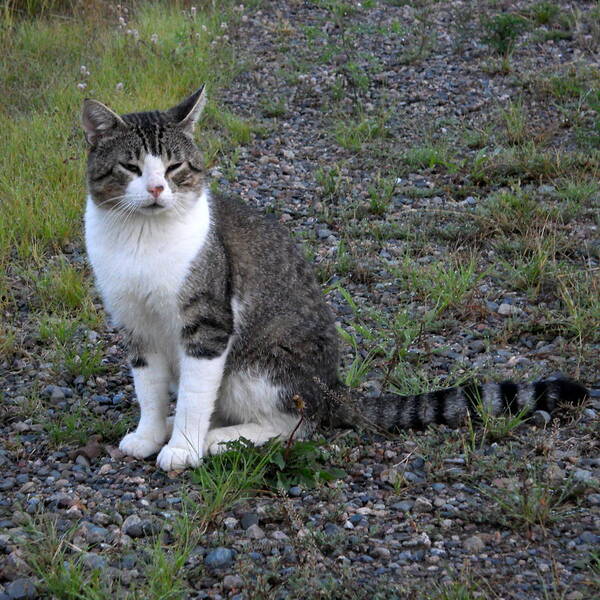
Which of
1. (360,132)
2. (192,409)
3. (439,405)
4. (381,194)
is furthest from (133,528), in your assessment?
(360,132)

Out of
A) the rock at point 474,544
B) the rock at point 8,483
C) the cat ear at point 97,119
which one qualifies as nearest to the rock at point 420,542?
the rock at point 474,544

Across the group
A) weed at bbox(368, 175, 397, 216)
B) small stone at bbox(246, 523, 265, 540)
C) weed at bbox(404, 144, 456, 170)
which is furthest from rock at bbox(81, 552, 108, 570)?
weed at bbox(404, 144, 456, 170)

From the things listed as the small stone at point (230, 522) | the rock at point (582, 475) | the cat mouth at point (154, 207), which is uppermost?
the cat mouth at point (154, 207)

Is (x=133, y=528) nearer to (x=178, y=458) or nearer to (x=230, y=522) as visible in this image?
(x=230, y=522)

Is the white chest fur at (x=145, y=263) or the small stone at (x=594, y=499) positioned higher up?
the white chest fur at (x=145, y=263)

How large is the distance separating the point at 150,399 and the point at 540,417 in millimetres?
1821

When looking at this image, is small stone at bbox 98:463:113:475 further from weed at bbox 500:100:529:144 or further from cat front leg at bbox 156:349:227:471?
weed at bbox 500:100:529:144

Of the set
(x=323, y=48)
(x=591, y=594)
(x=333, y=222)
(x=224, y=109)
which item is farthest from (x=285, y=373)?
(x=323, y=48)

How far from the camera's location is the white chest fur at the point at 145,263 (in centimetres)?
376

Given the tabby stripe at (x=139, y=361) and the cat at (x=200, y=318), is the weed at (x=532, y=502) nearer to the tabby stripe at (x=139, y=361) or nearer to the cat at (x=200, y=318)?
the cat at (x=200, y=318)

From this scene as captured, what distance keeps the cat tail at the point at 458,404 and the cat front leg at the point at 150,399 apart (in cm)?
83

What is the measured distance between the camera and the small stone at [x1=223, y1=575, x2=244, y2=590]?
116 inches

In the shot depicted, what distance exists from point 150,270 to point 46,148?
3384mm

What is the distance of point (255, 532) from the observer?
3.28m
